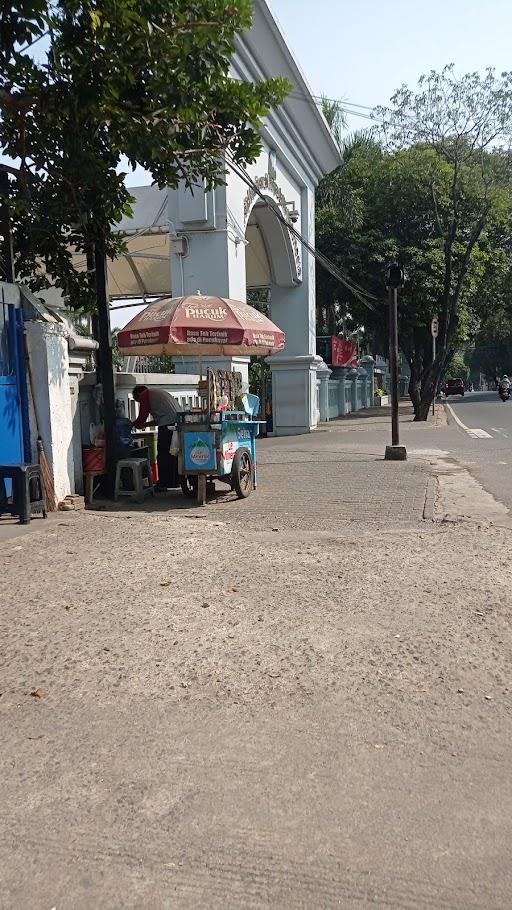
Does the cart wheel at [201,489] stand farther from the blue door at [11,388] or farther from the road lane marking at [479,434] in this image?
the road lane marking at [479,434]

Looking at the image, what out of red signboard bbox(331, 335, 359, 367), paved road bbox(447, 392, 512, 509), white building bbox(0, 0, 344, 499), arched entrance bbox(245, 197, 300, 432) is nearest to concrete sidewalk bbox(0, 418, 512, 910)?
white building bbox(0, 0, 344, 499)

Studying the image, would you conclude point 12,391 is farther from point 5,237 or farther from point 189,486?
point 189,486

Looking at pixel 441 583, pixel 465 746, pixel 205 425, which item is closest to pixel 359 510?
pixel 205 425

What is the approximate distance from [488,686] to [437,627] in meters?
0.80

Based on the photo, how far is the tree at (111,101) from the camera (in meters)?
6.46

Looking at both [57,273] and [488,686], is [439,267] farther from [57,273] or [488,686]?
[488,686]

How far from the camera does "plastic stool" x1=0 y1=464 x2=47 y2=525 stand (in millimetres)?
7434

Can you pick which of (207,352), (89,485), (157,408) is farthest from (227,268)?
(89,485)

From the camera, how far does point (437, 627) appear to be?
4.52 metres

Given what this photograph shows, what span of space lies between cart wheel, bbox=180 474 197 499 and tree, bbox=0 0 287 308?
3.12 meters

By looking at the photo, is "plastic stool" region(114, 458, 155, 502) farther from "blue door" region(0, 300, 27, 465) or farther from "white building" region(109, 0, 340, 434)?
"white building" region(109, 0, 340, 434)

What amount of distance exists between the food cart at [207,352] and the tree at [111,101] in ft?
4.16

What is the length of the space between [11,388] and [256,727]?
5.57m

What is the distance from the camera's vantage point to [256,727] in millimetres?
3318
